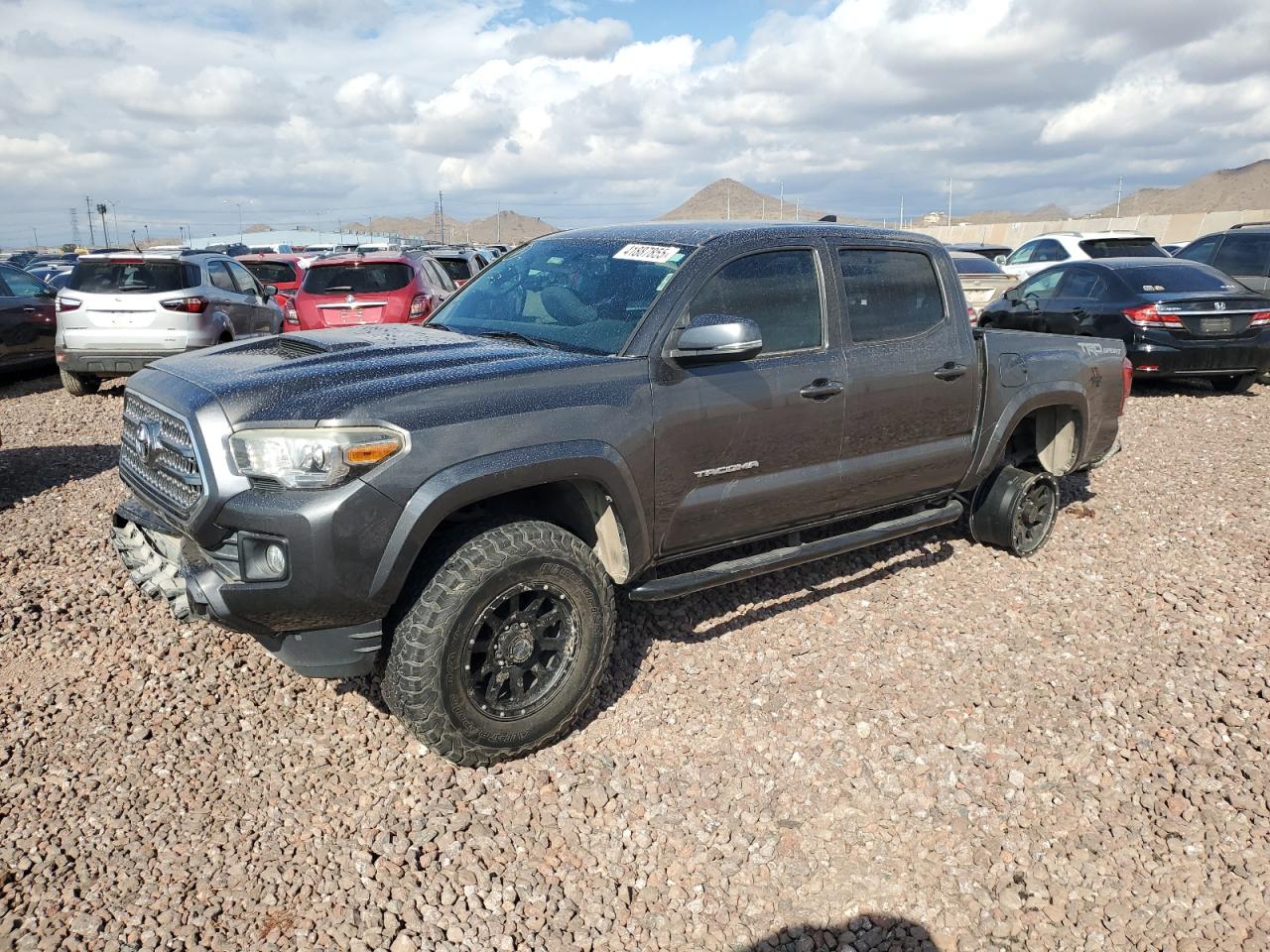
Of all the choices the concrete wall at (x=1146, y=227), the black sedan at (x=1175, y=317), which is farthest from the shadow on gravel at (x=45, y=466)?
the concrete wall at (x=1146, y=227)

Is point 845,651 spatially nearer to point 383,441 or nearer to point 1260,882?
point 1260,882

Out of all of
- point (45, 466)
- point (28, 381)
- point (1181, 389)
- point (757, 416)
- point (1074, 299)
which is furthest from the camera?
point (28, 381)

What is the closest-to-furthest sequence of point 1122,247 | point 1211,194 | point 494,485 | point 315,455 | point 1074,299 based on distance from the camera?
point 315,455 → point 494,485 → point 1074,299 → point 1122,247 → point 1211,194

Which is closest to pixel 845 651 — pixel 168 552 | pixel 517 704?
pixel 517 704

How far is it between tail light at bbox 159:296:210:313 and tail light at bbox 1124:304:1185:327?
404 inches

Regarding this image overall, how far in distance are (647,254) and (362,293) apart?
7.87 meters

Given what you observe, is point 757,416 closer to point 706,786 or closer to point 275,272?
point 706,786

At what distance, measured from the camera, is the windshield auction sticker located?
13.4 feet

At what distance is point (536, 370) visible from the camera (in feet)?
11.4

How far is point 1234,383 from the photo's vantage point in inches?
442

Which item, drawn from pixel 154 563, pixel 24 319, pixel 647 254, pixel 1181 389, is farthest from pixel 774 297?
pixel 24 319

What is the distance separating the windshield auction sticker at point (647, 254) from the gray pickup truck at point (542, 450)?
0.08ft

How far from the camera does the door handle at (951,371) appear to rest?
479cm

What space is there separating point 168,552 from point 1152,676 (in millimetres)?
4152
